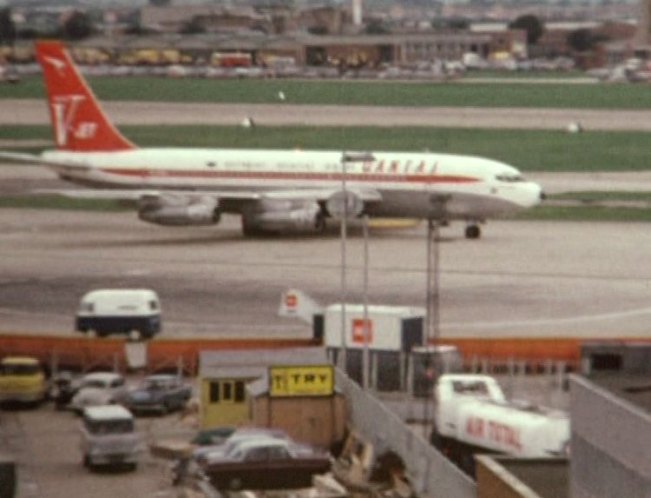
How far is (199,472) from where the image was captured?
86.3 ft

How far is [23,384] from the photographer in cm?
3222

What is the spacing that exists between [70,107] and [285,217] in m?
11.9

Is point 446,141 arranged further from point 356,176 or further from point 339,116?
point 356,176

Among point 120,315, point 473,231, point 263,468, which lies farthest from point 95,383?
point 473,231

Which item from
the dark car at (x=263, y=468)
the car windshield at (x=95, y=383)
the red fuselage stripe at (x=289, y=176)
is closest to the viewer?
the dark car at (x=263, y=468)

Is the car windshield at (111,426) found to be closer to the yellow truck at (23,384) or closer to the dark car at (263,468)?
the dark car at (263,468)

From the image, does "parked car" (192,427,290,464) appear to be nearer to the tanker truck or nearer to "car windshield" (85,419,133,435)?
"car windshield" (85,419,133,435)

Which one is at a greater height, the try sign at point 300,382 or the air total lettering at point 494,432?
the try sign at point 300,382

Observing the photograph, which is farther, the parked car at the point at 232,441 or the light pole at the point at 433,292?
the light pole at the point at 433,292

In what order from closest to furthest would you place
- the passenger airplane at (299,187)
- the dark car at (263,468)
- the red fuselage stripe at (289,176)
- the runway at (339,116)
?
1. the dark car at (263,468)
2. the passenger airplane at (299,187)
3. the red fuselage stripe at (289,176)
4. the runway at (339,116)

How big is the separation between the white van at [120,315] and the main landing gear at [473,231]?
17321 millimetres

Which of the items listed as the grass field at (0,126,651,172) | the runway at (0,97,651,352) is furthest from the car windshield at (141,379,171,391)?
the grass field at (0,126,651,172)

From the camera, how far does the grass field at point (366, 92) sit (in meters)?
95.1

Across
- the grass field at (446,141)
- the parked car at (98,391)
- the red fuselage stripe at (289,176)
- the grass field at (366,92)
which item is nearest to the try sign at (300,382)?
the parked car at (98,391)
